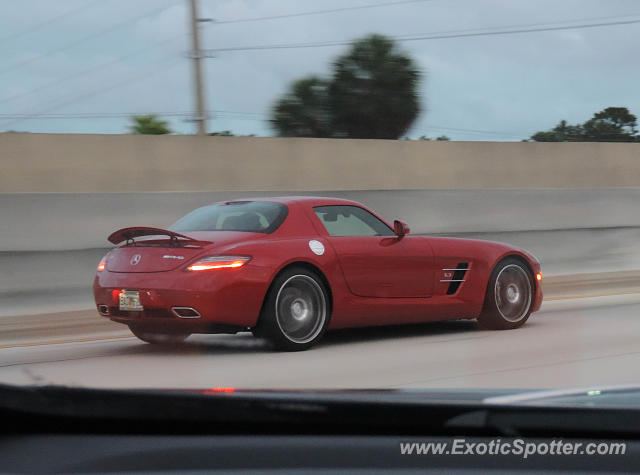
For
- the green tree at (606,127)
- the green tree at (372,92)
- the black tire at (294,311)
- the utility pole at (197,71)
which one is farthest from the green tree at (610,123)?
the black tire at (294,311)

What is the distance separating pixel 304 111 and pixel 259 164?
127ft

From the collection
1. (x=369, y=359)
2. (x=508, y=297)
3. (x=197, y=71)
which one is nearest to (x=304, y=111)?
(x=197, y=71)

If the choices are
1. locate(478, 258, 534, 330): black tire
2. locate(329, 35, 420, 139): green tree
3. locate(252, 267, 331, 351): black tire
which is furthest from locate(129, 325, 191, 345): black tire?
locate(329, 35, 420, 139): green tree

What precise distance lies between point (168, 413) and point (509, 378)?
494 cm

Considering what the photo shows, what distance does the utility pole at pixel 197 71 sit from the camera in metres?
29.5

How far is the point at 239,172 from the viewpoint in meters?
21.9

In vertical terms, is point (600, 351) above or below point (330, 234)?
below

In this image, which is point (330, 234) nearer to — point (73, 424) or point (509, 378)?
point (509, 378)

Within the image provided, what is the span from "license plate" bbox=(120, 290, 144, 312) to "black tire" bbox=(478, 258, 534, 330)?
3510mm

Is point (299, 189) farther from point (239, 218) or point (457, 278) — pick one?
point (239, 218)

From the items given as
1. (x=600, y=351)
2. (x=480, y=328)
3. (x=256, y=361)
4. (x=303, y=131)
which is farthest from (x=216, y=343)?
(x=303, y=131)

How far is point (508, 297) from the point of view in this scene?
9.57m

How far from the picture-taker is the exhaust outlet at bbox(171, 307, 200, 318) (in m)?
7.49

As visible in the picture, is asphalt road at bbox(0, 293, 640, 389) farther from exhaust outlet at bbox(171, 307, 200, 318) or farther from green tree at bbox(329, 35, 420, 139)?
green tree at bbox(329, 35, 420, 139)
